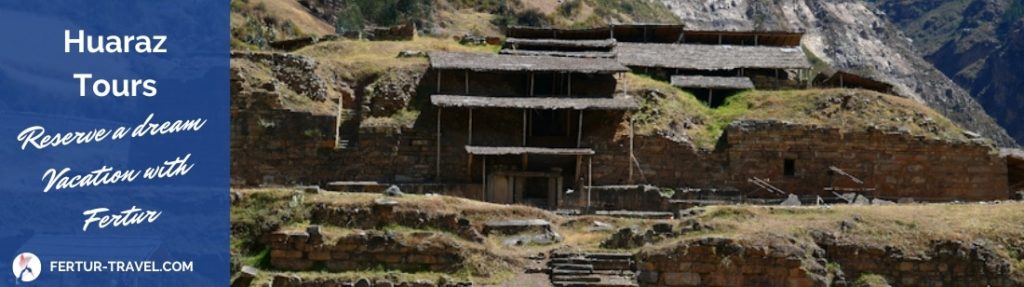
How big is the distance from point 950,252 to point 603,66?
18.6 meters

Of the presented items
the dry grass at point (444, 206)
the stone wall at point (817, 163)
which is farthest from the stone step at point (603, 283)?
the stone wall at point (817, 163)

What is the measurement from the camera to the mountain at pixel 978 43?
345 ft

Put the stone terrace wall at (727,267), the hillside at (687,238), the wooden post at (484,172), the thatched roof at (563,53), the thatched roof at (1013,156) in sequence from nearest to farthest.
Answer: the stone terrace wall at (727,267) < the hillside at (687,238) < the wooden post at (484,172) < the thatched roof at (1013,156) < the thatched roof at (563,53)

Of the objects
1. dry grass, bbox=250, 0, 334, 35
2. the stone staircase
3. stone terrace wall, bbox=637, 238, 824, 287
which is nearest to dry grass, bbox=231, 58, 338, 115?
the stone staircase

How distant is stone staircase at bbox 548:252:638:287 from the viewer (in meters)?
25.0

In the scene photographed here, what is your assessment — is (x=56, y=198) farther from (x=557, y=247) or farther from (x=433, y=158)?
(x=433, y=158)

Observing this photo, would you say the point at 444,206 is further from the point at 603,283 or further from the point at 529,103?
the point at 529,103

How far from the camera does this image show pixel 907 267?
25250 millimetres

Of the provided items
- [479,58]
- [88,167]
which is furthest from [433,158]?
[88,167]

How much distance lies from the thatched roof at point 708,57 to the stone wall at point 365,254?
914 inches

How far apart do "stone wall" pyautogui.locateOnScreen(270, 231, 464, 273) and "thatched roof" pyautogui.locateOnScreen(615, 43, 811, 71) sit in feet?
76.2

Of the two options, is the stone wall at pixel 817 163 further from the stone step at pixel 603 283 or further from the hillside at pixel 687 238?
the stone step at pixel 603 283

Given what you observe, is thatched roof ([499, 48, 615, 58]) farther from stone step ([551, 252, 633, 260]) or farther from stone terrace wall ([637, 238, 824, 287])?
stone terrace wall ([637, 238, 824, 287])

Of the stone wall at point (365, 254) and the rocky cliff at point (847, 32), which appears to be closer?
the stone wall at point (365, 254)
